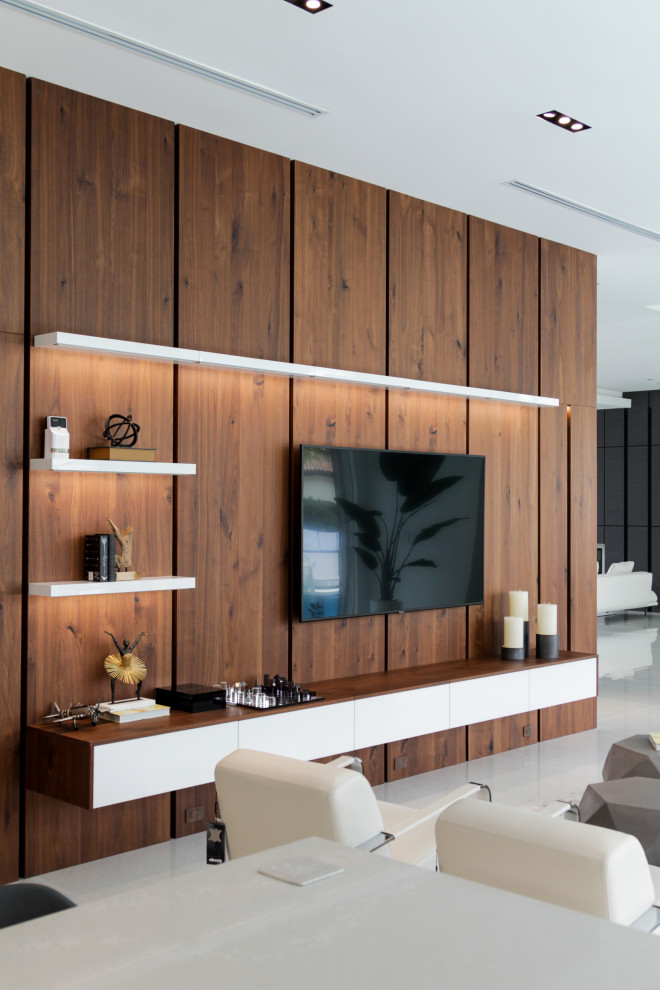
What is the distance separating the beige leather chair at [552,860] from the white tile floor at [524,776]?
3.61 feet

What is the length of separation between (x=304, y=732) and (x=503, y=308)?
9.86ft

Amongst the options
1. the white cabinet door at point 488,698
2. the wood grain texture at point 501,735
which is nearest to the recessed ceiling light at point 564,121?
the white cabinet door at point 488,698

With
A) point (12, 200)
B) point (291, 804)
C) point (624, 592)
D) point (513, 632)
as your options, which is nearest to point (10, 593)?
point (12, 200)

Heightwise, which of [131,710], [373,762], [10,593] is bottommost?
Answer: [373,762]

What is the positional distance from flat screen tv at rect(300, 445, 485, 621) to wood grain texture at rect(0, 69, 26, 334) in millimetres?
1546

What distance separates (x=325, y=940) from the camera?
1.17 meters

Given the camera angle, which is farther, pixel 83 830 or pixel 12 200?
pixel 83 830

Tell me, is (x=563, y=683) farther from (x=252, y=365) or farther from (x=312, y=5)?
(x=312, y=5)

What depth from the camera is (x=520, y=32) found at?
11.3 ft

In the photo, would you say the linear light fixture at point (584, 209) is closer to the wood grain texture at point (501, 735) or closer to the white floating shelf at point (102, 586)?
the white floating shelf at point (102, 586)

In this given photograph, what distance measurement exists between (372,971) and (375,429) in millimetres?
4178

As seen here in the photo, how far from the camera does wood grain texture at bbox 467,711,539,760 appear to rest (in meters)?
5.55

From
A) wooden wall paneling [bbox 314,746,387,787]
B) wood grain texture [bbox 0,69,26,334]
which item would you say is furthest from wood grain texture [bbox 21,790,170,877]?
wood grain texture [bbox 0,69,26,334]

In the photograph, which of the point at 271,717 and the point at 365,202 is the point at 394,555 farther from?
the point at 365,202
